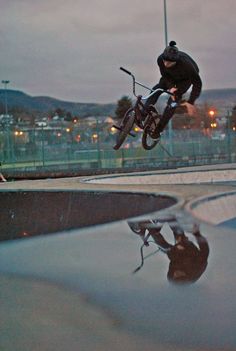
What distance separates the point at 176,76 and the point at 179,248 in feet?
21.5

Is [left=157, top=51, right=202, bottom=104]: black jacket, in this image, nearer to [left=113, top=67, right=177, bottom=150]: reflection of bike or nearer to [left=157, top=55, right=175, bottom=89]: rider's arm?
[left=157, top=55, right=175, bottom=89]: rider's arm

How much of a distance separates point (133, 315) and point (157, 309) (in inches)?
9.5

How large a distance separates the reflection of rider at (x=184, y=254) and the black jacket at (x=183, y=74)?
211 inches

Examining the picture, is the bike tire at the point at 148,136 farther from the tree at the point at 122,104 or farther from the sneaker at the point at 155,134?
the tree at the point at 122,104

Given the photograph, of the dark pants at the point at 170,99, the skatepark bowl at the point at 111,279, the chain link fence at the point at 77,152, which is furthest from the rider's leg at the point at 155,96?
the chain link fence at the point at 77,152

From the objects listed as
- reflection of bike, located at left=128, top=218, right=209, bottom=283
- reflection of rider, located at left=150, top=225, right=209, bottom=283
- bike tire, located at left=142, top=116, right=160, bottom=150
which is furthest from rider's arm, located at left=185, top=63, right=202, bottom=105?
reflection of rider, located at left=150, top=225, right=209, bottom=283

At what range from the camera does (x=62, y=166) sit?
113 feet

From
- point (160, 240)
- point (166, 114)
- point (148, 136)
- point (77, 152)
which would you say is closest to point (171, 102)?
point (166, 114)

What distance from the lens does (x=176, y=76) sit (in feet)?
42.2

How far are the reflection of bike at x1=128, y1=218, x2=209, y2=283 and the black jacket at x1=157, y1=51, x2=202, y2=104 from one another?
4924mm

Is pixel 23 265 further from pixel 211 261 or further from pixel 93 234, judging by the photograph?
pixel 211 261

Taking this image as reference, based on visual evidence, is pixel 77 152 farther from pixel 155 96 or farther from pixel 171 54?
pixel 171 54

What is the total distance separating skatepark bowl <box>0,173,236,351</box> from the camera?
445 cm

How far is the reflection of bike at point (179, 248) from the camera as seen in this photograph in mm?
6023
